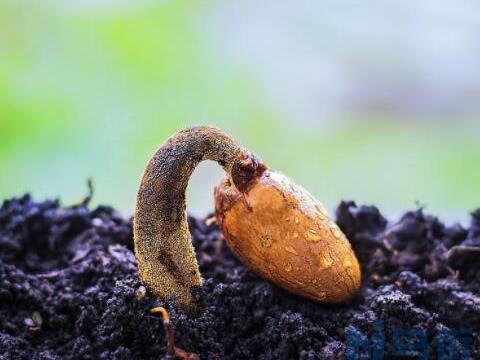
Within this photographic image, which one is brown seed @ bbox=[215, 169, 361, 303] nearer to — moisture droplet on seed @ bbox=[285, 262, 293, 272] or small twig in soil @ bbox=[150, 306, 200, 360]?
moisture droplet on seed @ bbox=[285, 262, 293, 272]

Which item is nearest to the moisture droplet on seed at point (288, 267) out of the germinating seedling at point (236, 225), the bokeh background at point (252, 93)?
the germinating seedling at point (236, 225)

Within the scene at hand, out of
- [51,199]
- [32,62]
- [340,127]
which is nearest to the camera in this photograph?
[51,199]

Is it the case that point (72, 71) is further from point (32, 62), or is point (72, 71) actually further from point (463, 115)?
point (463, 115)

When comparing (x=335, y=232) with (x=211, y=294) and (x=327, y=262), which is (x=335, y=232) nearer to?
Answer: (x=327, y=262)

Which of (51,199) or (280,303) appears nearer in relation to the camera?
(280,303)

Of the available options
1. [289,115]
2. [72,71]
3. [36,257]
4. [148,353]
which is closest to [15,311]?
[36,257]

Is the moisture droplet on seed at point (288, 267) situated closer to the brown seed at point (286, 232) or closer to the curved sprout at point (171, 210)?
the brown seed at point (286, 232)
